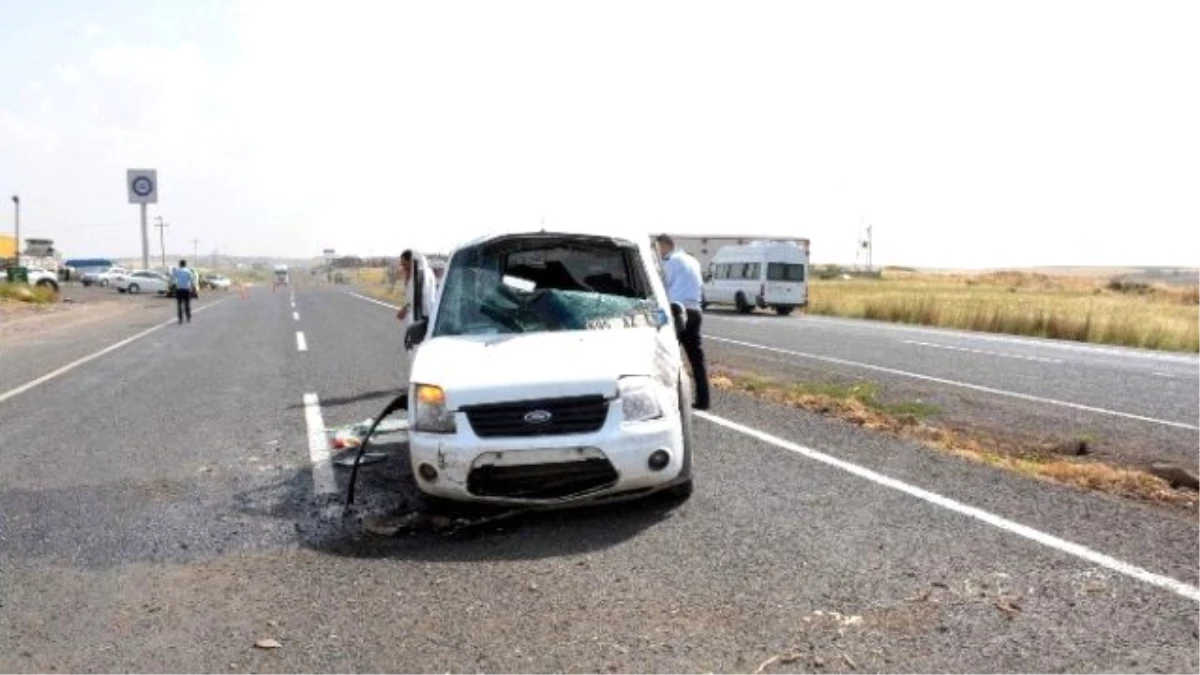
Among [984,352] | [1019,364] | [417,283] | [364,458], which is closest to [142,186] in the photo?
[984,352]

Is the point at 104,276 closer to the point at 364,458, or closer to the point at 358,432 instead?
the point at 358,432

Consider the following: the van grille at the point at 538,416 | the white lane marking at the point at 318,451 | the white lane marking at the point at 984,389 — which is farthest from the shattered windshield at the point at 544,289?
the white lane marking at the point at 984,389

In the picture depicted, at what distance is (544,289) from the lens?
7012 mm

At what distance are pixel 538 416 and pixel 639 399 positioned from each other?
23.6 inches

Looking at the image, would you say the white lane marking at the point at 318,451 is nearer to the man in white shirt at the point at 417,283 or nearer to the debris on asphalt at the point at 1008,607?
the man in white shirt at the point at 417,283

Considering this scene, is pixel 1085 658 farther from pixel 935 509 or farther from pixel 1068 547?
pixel 935 509

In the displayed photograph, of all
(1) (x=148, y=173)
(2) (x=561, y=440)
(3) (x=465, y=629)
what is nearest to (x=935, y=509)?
(2) (x=561, y=440)

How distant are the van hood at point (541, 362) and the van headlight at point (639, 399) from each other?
56 mm

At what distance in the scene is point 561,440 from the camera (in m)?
5.33

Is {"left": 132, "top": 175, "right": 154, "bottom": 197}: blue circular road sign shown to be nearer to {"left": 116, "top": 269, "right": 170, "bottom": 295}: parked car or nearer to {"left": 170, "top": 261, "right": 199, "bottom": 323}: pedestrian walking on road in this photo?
{"left": 116, "top": 269, "right": 170, "bottom": 295}: parked car

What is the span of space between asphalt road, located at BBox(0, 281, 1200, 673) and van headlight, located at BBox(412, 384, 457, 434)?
2.04 ft

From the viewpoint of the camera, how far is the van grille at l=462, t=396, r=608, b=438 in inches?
211

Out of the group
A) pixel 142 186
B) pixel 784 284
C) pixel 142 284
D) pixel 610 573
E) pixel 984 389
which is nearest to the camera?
pixel 610 573

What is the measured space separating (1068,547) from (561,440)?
105 inches
